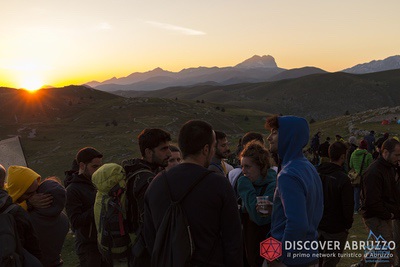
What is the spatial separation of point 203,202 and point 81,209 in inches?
123

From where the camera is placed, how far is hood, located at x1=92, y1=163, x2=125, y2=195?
15.3 ft

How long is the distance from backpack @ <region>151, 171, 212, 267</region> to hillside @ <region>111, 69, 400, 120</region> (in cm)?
12050

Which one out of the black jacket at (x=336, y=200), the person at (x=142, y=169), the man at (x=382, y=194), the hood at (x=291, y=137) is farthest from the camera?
the man at (x=382, y=194)

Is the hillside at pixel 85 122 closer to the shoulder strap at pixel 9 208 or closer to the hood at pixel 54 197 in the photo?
the hood at pixel 54 197

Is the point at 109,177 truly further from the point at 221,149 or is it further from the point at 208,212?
the point at 221,149

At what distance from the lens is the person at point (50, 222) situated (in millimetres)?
4637

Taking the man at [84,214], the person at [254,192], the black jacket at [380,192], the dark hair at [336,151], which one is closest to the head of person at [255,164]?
the person at [254,192]

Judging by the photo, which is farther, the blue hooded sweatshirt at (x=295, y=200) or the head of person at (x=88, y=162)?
the head of person at (x=88, y=162)

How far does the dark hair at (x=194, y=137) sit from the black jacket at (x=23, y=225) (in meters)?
1.89

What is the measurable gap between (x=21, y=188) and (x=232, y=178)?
9.84 feet

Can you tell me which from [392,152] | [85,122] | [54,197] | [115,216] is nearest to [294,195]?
[115,216]

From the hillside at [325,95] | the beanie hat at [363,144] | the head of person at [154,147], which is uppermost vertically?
the head of person at [154,147]

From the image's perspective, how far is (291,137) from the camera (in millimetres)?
3994

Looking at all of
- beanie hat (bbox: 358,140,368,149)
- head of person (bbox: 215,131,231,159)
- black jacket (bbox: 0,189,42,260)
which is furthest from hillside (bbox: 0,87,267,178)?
black jacket (bbox: 0,189,42,260)
